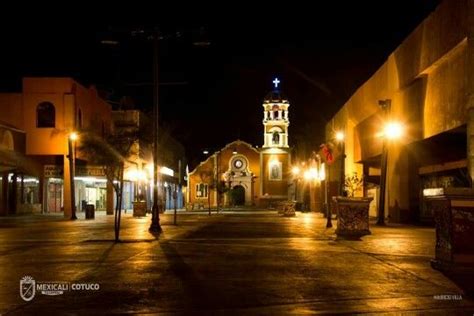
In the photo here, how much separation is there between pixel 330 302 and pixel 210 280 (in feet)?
10.1

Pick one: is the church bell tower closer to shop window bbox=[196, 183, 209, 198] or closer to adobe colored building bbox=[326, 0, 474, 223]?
shop window bbox=[196, 183, 209, 198]

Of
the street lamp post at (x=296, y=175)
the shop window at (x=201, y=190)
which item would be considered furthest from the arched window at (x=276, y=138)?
the shop window at (x=201, y=190)

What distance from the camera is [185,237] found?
2577 cm

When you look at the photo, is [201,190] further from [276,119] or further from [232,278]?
[232,278]

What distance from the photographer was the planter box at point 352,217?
26.1 m

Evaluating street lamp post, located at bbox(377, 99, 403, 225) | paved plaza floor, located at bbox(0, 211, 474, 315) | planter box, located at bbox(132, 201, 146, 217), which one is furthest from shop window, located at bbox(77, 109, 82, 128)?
paved plaza floor, located at bbox(0, 211, 474, 315)

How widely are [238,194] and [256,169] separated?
Answer: 15.2 feet

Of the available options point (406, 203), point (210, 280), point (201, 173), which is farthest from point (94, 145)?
point (201, 173)

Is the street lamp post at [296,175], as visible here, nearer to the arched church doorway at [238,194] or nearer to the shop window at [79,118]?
the arched church doorway at [238,194]

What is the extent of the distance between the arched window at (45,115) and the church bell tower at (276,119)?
54065 mm

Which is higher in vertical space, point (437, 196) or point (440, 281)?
point (437, 196)

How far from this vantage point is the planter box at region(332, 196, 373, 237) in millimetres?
26109

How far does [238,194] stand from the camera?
105375mm

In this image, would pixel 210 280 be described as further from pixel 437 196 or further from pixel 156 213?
pixel 156 213
